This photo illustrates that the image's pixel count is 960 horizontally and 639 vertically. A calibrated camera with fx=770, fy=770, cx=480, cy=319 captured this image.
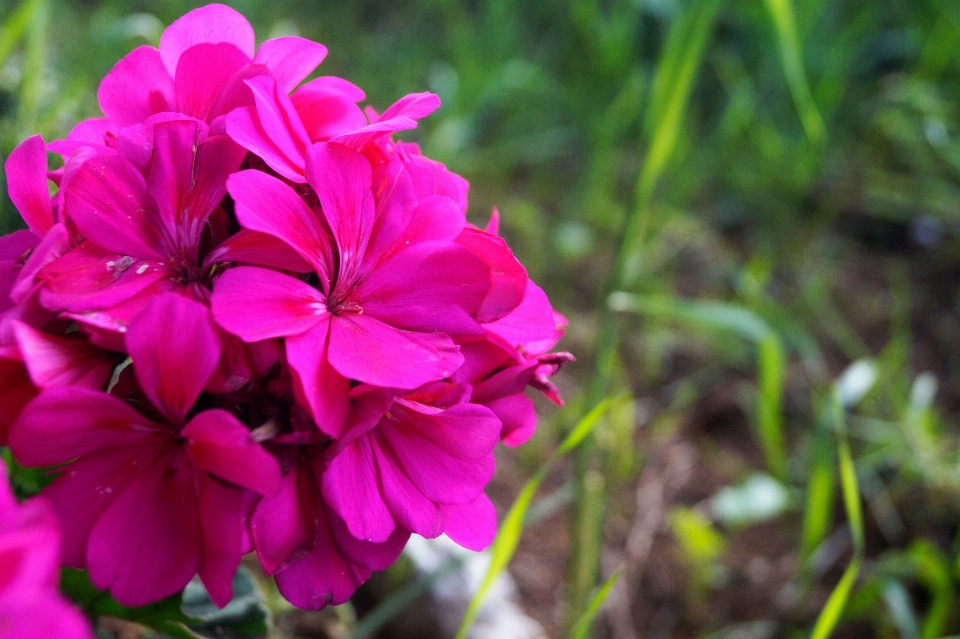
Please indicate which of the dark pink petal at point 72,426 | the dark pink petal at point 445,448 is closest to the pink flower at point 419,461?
the dark pink petal at point 445,448

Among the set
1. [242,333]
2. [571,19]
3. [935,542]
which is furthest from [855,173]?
[242,333]

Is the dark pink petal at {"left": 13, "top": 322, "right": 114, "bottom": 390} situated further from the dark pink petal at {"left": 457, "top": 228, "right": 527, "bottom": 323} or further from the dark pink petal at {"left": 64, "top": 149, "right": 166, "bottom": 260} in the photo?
the dark pink petal at {"left": 457, "top": 228, "right": 527, "bottom": 323}

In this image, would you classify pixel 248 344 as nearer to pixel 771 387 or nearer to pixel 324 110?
pixel 324 110

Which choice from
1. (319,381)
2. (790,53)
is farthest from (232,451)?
(790,53)

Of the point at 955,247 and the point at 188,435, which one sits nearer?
the point at 188,435

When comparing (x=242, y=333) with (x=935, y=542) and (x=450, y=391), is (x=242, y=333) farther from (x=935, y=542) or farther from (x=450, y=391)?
(x=935, y=542)

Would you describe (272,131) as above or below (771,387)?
above
